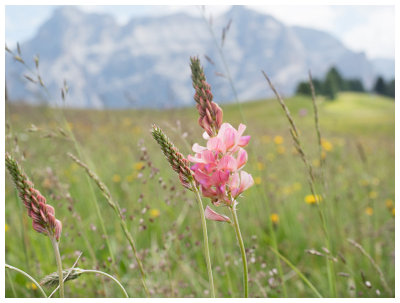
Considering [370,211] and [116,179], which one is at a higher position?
[116,179]

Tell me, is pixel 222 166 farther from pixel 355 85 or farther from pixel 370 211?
pixel 355 85

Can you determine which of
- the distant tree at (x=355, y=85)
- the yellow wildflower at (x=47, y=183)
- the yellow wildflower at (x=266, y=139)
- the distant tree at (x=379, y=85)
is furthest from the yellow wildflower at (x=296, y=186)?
the distant tree at (x=355, y=85)

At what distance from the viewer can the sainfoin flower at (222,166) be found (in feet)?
2.69

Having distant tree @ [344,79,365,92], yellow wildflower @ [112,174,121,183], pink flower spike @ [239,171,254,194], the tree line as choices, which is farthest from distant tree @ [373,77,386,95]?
pink flower spike @ [239,171,254,194]

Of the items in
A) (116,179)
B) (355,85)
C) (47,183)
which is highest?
(355,85)

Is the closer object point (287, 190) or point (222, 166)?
point (222, 166)

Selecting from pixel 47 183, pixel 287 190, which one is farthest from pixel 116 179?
pixel 287 190

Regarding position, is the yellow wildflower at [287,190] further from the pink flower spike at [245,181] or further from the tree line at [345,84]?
the tree line at [345,84]

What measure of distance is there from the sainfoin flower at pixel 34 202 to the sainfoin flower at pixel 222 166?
1.22ft

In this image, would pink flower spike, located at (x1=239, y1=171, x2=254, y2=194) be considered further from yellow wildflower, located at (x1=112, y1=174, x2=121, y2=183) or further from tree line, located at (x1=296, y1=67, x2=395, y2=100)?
tree line, located at (x1=296, y1=67, x2=395, y2=100)

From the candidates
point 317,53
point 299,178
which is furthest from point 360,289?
point 317,53

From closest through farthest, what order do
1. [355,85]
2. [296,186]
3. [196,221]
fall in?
1. [196,221]
2. [296,186]
3. [355,85]

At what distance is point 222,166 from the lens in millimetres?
829

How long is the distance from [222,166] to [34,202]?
1.48 feet
